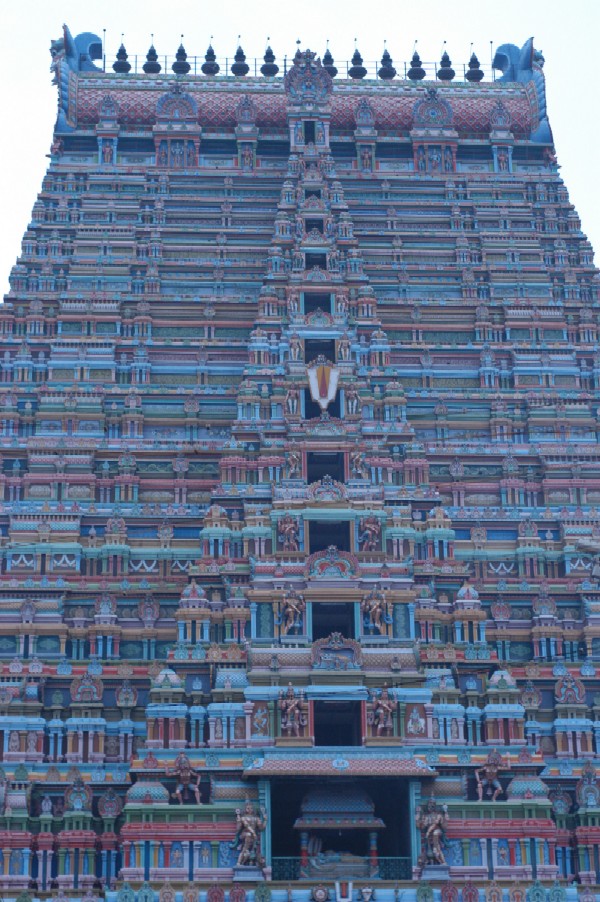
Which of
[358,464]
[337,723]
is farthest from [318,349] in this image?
[337,723]

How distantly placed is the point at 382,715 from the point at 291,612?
5399 millimetres

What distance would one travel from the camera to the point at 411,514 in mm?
72875

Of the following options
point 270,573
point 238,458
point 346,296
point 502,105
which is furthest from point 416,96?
point 270,573

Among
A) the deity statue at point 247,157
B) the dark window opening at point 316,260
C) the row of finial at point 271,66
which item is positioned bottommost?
the dark window opening at point 316,260

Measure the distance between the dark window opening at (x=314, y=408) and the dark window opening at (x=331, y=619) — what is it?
10849 mm

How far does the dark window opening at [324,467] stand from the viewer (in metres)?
73.8

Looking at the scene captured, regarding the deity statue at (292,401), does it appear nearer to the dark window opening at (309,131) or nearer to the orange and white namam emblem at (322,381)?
the orange and white namam emblem at (322,381)

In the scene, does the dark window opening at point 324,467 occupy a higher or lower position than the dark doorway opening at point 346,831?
higher

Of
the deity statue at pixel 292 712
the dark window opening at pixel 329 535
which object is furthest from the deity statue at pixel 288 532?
the deity statue at pixel 292 712

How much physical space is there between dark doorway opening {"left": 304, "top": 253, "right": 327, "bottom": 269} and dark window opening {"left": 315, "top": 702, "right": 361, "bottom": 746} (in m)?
24.7

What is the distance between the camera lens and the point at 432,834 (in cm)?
6081

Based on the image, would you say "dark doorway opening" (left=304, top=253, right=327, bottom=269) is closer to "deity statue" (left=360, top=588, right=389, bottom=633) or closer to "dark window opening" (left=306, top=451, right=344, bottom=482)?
"dark window opening" (left=306, top=451, right=344, bottom=482)

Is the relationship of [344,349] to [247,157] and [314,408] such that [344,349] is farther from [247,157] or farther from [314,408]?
[247,157]

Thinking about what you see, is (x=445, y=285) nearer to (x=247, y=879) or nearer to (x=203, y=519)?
(x=203, y=519)
